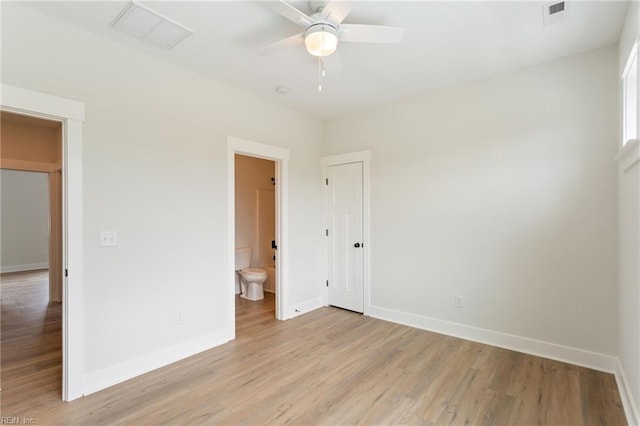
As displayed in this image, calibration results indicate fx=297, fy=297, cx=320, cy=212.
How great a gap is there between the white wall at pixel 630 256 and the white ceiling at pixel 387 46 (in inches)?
11.3

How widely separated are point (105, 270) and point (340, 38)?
2536mm

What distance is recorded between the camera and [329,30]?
1937 millimetres

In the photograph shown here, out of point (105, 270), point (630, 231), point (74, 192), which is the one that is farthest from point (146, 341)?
point (630, 231)

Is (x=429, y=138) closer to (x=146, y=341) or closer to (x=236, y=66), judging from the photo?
(x=236, y=66)

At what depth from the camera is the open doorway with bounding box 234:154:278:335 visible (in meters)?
4.92

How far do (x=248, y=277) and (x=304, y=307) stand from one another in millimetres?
1153

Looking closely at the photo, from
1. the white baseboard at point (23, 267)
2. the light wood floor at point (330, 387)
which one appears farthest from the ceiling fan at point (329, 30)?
the white baseboard at point (23, 267)

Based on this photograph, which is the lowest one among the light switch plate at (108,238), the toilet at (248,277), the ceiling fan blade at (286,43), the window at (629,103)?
the toilet at (248,277)

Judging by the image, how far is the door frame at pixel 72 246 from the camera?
2189 mm

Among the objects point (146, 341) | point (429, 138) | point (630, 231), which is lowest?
point (146, 341)

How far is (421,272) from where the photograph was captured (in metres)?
3.63

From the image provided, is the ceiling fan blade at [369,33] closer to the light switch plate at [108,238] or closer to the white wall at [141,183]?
the white wall at [141,183]

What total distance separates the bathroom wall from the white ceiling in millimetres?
2159

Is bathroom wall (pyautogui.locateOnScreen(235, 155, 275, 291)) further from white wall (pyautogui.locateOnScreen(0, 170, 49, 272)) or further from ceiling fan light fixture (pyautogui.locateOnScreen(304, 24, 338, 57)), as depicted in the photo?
white wall (pyautogui.locateOnScreen(0, 170, 49, 272))
